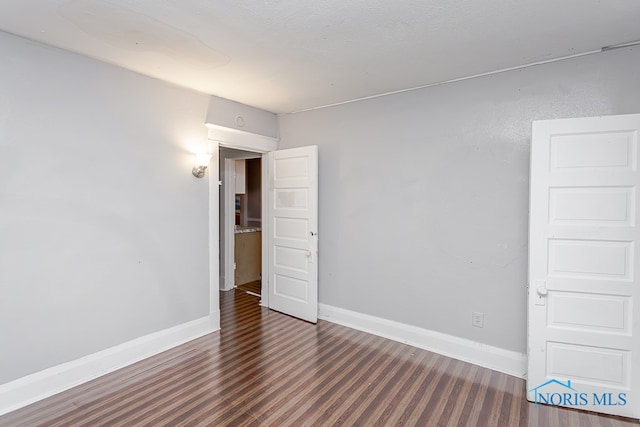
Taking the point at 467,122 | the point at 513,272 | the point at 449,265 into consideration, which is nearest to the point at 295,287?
the point at 449,265

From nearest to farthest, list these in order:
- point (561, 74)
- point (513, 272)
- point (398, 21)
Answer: point (398, 21)
point (561, 74)
point (513, 272)

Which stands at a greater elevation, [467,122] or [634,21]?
[634,21]

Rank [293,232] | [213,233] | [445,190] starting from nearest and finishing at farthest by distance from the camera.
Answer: [445,190] → [213,233] → [293,232]

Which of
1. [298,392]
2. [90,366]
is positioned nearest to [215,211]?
[90,366]

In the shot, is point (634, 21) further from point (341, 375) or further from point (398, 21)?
point (341, 375)

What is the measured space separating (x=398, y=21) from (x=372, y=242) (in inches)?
85.9

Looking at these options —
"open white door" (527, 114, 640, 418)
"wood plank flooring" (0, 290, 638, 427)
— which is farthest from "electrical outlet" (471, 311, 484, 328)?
"open white door" (527, 114, 640, 418)

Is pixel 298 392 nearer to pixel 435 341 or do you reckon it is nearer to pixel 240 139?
pixel 435 341

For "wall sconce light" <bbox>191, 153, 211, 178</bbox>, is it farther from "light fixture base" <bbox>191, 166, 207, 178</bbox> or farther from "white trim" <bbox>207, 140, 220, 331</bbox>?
"white trim" <bbox>207, 140, 220, 331</bbox>

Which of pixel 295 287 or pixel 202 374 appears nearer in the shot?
pixel 202 374

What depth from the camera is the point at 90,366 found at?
2.62m

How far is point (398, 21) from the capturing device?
79.7 inches

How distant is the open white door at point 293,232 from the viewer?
152 inches

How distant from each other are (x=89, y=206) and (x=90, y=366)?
1296mm
